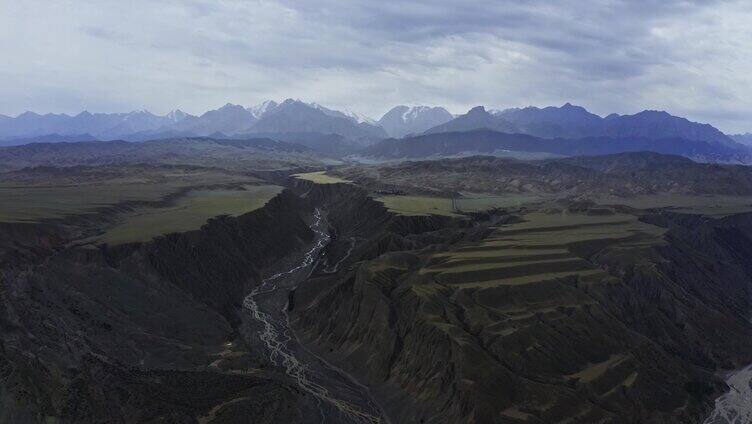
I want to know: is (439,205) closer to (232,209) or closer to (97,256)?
(232,209)

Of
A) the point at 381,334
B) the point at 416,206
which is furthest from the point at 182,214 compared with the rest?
the point at 381,334

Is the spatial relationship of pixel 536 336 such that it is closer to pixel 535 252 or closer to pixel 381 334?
pixel 381 334

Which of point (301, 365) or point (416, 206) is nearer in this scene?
point (301, 365)

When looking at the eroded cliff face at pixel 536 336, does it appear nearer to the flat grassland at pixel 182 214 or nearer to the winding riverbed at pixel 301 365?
the winding riverbed at pixel 301 365

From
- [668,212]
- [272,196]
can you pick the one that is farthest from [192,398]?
[668,212]

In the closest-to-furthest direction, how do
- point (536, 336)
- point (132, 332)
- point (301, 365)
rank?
point (536, 336), point (132, 332), point (301, 365)
